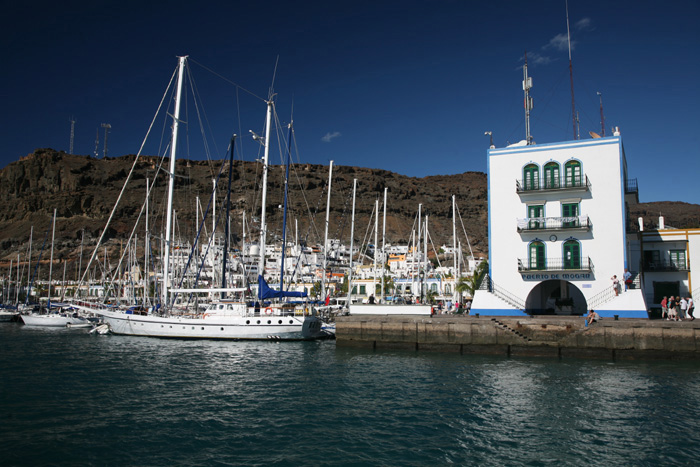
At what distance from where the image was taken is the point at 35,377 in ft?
69.0

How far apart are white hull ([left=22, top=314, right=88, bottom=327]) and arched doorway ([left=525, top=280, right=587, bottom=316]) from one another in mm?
45009

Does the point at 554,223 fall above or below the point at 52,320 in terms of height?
above

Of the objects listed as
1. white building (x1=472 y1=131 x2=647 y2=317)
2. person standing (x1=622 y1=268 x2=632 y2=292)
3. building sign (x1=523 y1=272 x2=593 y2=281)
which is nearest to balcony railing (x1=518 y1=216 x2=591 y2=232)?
white building (x1=472 y1=131 x2=647 y2=317)

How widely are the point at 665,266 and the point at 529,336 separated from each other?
547 inches

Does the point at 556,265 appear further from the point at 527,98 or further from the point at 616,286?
the point at 527,98

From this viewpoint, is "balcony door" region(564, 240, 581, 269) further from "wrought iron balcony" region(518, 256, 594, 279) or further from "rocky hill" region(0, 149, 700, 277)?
"rocky hill" region(0, 149, 700, 277)

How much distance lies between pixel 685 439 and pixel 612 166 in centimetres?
2054

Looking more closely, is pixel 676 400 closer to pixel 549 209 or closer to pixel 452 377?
pixel 452 377

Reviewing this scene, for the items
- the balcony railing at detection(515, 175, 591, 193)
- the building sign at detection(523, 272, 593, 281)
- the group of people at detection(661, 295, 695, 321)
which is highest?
the balcony railing at detection(515, 175, 591, 193)

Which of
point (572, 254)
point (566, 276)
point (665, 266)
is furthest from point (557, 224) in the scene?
point (665, 266)

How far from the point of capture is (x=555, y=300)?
36594mm

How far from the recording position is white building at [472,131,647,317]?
95.0ft

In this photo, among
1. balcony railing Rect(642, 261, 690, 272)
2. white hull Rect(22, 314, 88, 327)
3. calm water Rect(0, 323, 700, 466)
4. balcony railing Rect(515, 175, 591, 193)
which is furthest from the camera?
white hull Rect(22, 314, 88, 327)

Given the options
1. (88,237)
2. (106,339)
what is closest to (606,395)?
(106,339)
